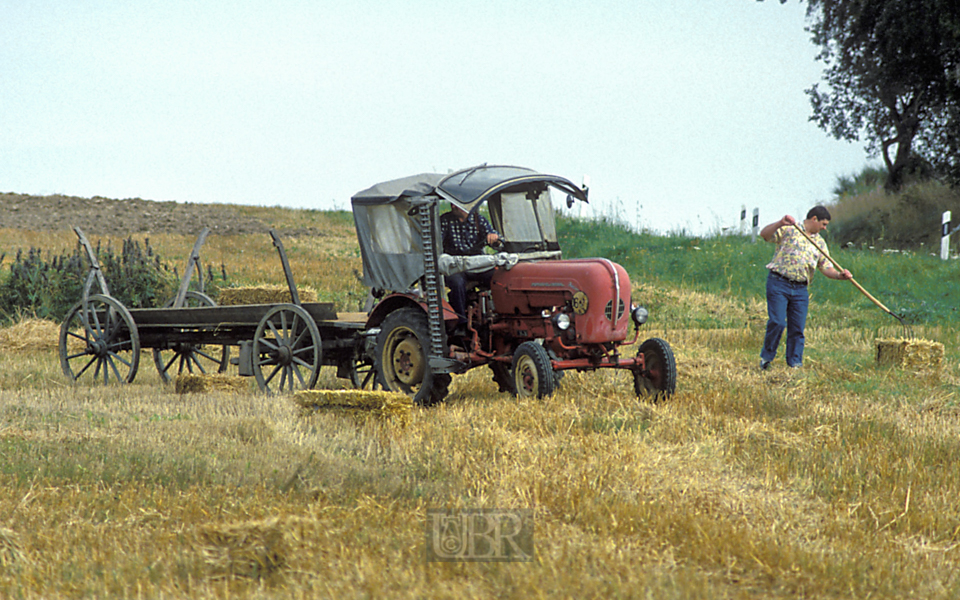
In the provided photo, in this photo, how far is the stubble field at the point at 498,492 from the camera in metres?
4.07

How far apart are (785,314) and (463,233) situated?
444 centimetres

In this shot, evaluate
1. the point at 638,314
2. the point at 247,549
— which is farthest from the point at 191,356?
the point at 247,549

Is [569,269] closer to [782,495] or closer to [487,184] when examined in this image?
[487,184]

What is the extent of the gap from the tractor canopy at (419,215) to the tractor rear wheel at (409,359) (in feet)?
1.21

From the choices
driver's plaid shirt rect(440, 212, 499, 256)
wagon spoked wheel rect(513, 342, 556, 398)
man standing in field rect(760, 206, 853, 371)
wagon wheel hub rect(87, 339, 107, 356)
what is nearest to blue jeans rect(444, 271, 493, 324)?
driver's plaid shirt rect(440, 212, 499, 256)

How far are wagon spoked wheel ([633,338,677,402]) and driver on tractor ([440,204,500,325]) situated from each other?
176cm

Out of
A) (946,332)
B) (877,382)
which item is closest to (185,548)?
(877,382)

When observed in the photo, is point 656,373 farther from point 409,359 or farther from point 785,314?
point 785,314

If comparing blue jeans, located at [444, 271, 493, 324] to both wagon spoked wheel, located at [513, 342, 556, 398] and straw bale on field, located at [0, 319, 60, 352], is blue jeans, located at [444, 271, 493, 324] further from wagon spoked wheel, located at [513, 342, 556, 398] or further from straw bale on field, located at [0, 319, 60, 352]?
straw bale on field, located at [0, 319, 60, 352]

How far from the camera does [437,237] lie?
8516 millimetres

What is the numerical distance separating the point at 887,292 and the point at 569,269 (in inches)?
472

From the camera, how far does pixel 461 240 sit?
8.78 m

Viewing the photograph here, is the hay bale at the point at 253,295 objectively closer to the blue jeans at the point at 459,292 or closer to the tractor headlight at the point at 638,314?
the blue jeans at the point at 459,292

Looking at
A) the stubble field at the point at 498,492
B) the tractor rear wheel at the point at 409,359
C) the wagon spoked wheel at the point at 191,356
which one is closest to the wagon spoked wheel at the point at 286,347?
the stubble field at the point at 498,492
